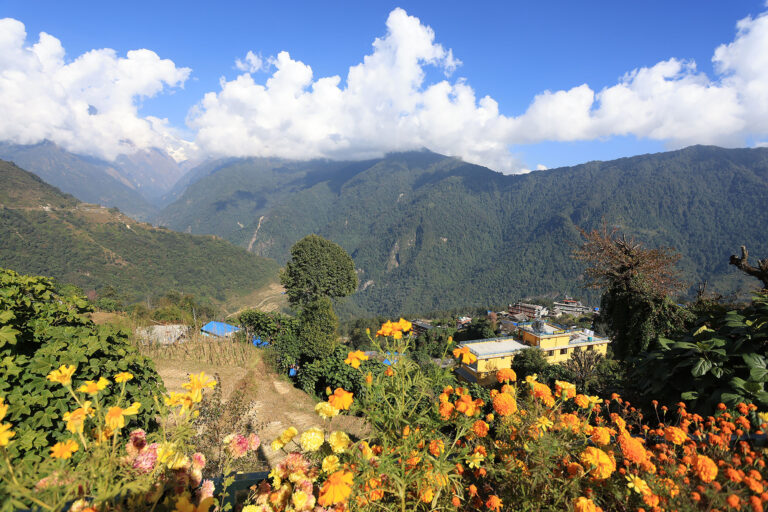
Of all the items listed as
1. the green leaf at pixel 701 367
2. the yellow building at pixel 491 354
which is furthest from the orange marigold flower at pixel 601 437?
the yellow building at pixel 491 354

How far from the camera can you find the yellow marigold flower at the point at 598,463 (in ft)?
4.31

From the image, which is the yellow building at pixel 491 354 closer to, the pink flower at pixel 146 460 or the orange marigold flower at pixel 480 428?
the orange marigold flower at pixel 480 428

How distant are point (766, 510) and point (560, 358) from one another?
30345 millimetres

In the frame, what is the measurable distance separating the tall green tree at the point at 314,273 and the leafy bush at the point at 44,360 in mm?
16883

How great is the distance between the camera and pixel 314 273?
66.8 feet

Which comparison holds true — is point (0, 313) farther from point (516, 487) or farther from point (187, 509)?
point (516, 487)

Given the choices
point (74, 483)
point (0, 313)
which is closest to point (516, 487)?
point (74, 483)

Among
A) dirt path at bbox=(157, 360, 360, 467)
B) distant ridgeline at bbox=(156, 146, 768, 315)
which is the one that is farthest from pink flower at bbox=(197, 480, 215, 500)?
distant ridgeline at bbox=(156, 146, 768, 315)

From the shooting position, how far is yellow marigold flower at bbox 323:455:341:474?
1333 millimetres

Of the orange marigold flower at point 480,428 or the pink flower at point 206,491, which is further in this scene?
the orange marigold flower at point 480,428

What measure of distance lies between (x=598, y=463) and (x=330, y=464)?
109 cm

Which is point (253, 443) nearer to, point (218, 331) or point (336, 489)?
point (336, 489)

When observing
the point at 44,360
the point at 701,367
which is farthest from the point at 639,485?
the point at 44,360

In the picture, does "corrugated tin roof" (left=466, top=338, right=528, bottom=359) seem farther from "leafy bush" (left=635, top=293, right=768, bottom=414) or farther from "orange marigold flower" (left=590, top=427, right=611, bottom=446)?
"orange marigold flower" (left=590, top=427, right=611, bottom=446)
